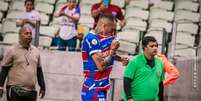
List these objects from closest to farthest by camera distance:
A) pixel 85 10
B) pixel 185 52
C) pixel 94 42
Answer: pixel 94 42 → pixel 185 52 → pixel 85 10

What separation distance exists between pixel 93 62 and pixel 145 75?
3.26 feet

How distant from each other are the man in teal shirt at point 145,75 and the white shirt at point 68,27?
4694 millimetres

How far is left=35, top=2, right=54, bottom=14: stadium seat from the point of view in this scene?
15.8m

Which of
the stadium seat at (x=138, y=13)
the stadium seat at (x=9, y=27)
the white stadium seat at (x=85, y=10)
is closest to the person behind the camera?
the stadium seat at (x=9, y=27)

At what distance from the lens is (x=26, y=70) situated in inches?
344

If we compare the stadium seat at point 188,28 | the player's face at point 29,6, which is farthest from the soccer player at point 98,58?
the stadium seat at point 188,28

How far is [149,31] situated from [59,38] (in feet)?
8.74

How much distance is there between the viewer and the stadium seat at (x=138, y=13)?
1538 centimetres

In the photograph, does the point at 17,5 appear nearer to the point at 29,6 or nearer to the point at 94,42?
the point at 29,6

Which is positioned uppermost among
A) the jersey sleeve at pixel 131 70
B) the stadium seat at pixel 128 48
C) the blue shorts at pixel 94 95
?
the stadium seat at pixel 128 48

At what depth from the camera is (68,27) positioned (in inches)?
489

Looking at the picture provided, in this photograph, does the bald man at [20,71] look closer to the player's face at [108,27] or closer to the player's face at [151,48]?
the player's face at [151,48]

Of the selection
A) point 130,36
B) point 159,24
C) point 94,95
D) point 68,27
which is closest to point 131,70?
point 94,95

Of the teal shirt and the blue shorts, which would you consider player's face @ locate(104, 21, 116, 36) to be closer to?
the blue shorts
